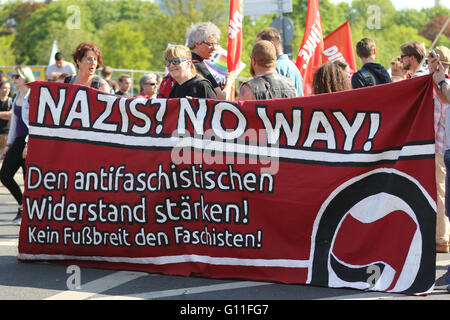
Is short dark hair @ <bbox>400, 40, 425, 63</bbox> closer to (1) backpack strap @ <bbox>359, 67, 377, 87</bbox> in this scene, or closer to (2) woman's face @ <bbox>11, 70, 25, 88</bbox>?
(1) backpack strap @ <bbox>359, 67, 377, 87</bbox>

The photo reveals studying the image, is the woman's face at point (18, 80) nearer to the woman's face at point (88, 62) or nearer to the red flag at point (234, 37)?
the woman's face at point (88, 62)

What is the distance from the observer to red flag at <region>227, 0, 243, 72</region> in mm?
9414

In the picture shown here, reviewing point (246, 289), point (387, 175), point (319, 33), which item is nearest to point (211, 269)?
point (246, 289)

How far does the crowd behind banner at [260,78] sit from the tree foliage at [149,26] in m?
4.43

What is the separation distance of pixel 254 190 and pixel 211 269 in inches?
28.0

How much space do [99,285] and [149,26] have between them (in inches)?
1743

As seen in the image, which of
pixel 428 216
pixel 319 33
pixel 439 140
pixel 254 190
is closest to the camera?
pixel 428 216

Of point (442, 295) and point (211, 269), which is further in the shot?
point (211, 269)

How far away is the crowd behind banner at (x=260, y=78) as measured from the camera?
6.02 m

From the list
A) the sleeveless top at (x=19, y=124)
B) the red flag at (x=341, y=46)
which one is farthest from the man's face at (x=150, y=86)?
the red flag at (x=341, y=46)

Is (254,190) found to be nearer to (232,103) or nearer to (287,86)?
(232,103)

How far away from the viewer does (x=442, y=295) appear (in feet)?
16.9

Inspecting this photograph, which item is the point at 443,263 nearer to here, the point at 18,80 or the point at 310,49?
the point at 310,49

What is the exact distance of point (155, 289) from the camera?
5289 millimetres
